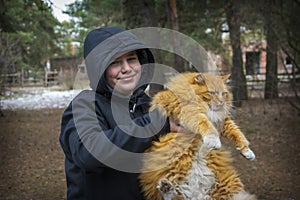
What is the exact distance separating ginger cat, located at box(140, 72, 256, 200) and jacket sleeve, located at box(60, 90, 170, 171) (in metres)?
0.10

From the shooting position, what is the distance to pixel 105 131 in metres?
1.87

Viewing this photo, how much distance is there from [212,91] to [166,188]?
65 cm

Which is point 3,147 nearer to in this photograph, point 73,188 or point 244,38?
point 73,188

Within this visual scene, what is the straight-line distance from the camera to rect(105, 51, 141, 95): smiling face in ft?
6.98

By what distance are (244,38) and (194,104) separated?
43.9 ft

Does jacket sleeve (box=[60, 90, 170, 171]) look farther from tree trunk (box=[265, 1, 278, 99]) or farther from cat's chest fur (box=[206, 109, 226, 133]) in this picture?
tree trunk (box=[265, 1, 278, 99])

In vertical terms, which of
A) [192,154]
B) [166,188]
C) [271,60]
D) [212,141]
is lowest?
[166,188]

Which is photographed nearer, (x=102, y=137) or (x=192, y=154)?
(x=102, y=137)

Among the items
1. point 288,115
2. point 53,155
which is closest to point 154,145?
point 53,155

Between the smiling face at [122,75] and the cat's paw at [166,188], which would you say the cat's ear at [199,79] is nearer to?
the smiling face at [122,75]

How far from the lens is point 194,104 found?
2.13 meters

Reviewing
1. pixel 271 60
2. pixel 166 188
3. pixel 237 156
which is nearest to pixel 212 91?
pixel 166 188

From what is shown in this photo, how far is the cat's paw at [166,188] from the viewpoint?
197 centimetres

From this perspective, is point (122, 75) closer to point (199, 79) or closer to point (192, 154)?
point (199, 79)
